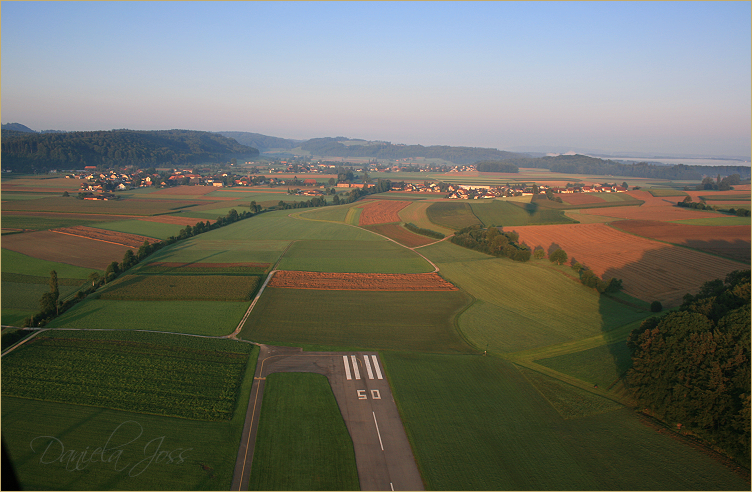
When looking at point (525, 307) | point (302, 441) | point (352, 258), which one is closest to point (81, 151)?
point (352, 258)

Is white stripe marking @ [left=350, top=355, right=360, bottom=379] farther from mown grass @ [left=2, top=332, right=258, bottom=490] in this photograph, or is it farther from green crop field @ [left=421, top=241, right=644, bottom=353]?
green crop field @ [left=421, top=241, right=644, bottom=353]

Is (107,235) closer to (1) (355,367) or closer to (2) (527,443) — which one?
(1) (355,367)

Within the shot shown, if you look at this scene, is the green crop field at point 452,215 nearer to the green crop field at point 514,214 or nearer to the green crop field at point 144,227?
the green crop field at point 514,214

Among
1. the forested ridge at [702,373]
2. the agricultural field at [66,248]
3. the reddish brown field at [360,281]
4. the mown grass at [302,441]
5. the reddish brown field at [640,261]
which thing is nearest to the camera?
the mown grass at [302,441]

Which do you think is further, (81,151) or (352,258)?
(81,151)

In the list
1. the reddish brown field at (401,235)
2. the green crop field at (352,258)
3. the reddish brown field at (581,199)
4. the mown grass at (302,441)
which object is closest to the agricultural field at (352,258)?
the green crop field at (352,258)
